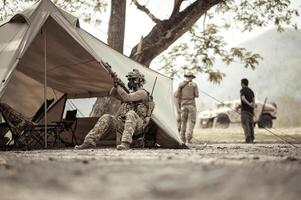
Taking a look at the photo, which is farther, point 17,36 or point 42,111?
point 42,111

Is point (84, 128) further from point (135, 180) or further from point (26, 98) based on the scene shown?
point (135, 180)

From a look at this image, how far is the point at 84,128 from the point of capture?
9977 mm

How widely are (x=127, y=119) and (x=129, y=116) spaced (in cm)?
5

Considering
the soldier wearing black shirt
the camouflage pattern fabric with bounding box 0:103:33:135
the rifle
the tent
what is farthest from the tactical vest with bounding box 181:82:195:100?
the camouflage pattern fabric with bounding box 0:103:33:135

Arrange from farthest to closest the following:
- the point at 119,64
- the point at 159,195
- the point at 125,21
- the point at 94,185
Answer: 1. the point at 125,21
2. the point at 119,64
3. the point at 94,185
4. the point at 159,195

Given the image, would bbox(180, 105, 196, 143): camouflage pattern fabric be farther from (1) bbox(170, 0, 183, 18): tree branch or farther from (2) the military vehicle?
(2) the military vehicle

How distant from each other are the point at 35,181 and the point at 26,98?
8800mm

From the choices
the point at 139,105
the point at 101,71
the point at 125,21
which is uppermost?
the point at 125,21

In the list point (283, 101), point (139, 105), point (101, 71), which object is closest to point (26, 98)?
point (101, 71)

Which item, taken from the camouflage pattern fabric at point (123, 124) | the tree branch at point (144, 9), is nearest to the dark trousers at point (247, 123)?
the tree branch at point (144, 9)

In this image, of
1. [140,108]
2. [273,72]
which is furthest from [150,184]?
[273,72]

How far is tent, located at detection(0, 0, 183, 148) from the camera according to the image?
22.5ft

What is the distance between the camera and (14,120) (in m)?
6.79

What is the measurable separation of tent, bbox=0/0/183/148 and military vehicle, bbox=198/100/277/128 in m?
8.91
